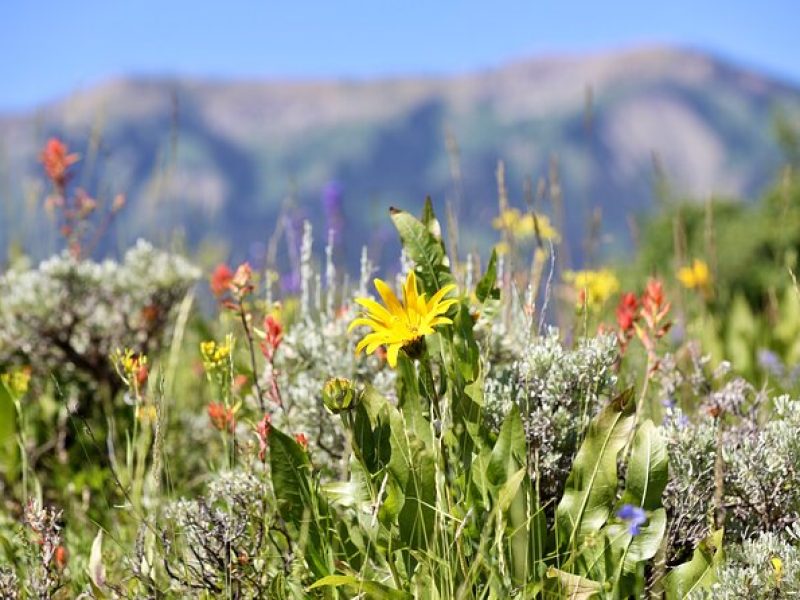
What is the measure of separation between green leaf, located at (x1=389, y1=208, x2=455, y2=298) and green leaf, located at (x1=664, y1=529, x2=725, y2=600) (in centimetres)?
64

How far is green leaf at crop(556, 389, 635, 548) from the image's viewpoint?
1.48 meters

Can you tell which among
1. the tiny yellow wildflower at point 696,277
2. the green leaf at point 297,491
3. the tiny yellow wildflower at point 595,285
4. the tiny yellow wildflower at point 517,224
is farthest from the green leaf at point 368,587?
the tiny yellow wildflower at point 696,277

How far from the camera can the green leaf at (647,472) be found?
147 cm

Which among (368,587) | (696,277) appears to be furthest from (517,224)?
(368,587)

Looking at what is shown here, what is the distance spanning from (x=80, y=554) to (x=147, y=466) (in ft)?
2.67

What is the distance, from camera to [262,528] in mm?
1595

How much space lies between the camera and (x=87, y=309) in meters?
3.07

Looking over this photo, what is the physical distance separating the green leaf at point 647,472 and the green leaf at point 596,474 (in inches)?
1.1

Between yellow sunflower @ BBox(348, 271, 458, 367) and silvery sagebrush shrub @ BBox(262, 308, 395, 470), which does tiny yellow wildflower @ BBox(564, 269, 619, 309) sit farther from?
yellow sunflower @ BBox(348, 271, 458, 367)

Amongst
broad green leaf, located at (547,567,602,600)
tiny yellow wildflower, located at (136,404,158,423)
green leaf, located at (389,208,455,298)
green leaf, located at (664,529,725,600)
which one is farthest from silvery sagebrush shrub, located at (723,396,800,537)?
tiny yellow wildflower, located at (136,404,158,423)

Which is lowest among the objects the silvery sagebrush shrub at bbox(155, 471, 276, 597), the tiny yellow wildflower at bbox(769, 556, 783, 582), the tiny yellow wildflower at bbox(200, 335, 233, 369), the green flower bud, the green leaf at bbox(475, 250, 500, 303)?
the silvery sagebrush shrub at bbox(155, 471, 276, 597)

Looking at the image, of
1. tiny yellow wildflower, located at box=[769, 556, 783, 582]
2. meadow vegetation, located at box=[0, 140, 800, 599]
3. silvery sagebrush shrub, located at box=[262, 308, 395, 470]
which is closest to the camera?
tiny yellow wildflower, located at box=[769, 556, 783, 582]

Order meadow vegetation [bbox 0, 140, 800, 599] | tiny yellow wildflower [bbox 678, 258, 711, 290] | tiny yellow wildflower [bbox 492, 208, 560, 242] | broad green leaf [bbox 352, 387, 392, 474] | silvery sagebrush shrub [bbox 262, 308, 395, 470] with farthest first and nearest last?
tiny yellow wildflower [bbox 678, 258, 711, 290] < tiny yellow wildflower [bbox 492, 208, 560, 242] < silvery sagebrush shrub [bbox 262, 308, 395, 470] < broad green leaf [bbox 352, 387, 392, 474] < meadow vegetation [bbox 0, 140, 800, 599]

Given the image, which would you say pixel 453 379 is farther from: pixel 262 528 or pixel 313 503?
pixel 262 528
